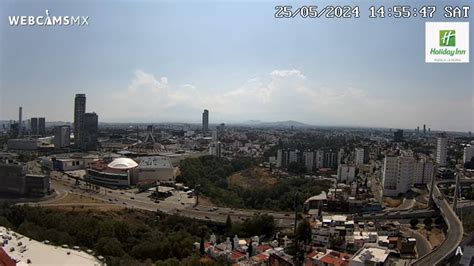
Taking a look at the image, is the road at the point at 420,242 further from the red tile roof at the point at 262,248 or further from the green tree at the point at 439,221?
the red tile roof at the point at 262,248

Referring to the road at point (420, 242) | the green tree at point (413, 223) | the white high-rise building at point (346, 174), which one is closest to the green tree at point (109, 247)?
the road at point (420, 242)

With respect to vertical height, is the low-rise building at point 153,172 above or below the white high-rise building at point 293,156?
below

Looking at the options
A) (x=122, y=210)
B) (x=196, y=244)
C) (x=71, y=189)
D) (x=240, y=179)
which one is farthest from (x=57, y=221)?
(x=240, y=179)

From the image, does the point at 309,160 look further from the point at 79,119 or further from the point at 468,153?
the point at 79,119

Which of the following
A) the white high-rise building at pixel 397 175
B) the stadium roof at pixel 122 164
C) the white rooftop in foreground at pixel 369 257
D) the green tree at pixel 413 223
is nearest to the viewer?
the white rooftop in foreground at pixel 369 257

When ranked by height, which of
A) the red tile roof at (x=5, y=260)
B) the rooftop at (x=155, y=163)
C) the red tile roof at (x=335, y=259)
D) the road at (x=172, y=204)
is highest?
the rooftop at (x=155, y=163)

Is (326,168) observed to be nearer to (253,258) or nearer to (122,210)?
(122,210)

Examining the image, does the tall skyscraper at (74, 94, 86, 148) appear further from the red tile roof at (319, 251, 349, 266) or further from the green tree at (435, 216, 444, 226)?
the red tile roof at (319, 251, 349, 266)
